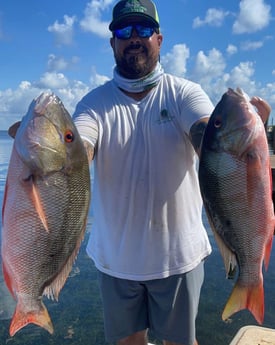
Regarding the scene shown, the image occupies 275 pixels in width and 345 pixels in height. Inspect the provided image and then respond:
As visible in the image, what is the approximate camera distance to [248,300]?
7.13ft

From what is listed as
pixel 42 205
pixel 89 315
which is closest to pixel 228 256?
pixel 42 205

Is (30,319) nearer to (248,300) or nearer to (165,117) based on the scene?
(248,300)

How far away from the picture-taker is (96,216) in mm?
2967

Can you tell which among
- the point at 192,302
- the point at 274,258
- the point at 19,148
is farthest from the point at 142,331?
the point at 274,258

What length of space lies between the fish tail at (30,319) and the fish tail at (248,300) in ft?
3.39

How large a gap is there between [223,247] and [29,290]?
1.12 m

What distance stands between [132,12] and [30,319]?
2181mm

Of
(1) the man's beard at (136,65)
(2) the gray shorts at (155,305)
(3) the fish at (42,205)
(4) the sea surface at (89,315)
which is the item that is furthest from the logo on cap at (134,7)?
(4) the sea surface at (89,315)

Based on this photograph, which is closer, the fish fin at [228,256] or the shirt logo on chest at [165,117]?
the fish fin at [228,256]

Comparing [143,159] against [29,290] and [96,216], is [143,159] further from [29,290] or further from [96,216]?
[29,290]

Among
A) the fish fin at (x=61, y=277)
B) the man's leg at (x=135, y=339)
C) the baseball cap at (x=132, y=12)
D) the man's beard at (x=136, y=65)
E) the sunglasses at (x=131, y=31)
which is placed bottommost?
the man's leg at (x=135, y=339)

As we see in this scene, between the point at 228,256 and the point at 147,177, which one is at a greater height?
the point at 147,177

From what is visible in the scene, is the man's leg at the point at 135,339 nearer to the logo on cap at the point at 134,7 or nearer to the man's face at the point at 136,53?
the man's face at the point at 136,53

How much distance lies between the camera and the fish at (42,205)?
6.12ft
